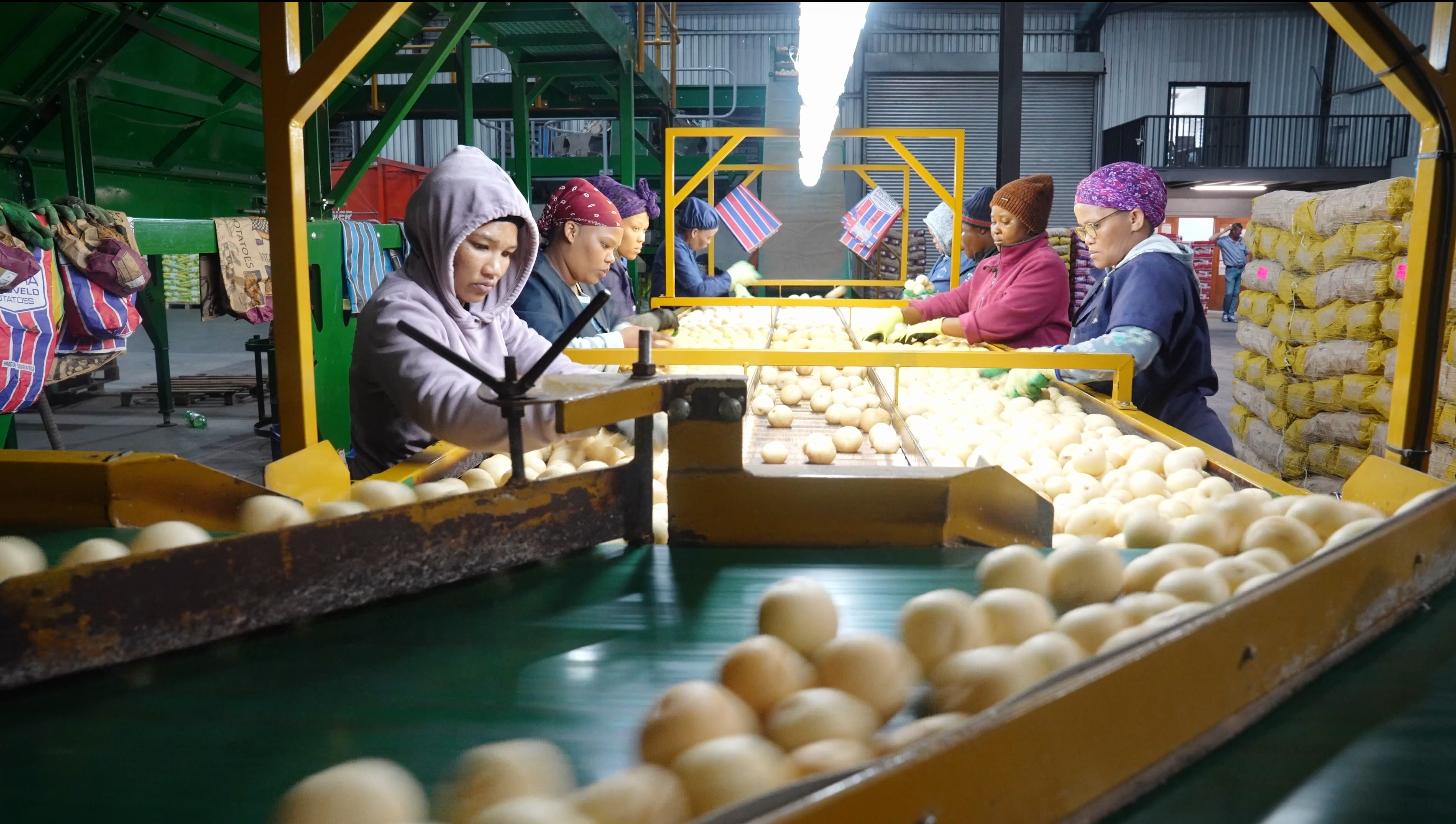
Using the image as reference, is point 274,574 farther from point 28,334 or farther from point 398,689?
point 28,334

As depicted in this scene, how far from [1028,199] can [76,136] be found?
16.0 feet

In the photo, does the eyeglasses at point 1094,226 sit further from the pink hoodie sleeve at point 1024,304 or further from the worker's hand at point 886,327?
the worker's hand at point 886,327

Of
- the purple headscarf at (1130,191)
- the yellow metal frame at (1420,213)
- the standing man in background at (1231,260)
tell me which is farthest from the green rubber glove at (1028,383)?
the standing man in background at (1231,260)

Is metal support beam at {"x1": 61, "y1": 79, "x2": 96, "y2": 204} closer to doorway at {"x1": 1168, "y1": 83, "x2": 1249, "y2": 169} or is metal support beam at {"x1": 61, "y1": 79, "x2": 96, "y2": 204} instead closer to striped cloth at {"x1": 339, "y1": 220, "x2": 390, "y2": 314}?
striped cloth at {"x1": 339, "y1": 220, "x2": 390, "y2": 314}

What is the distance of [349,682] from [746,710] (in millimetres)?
445

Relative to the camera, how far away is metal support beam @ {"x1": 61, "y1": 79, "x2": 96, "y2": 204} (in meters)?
5.00

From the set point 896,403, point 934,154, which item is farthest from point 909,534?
point 934,154

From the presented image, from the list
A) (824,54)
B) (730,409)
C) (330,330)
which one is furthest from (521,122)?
(730,409)

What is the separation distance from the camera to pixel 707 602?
4.15 feet

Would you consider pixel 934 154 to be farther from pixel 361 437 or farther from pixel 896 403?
pixel 361 437

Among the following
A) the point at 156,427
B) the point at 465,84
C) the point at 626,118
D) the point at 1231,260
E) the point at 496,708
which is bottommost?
the point at 156,427

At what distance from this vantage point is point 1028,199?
14.6ft

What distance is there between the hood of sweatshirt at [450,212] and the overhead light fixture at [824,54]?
0.85 metres

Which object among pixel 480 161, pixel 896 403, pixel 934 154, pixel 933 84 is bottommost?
pixel 896 403
